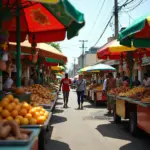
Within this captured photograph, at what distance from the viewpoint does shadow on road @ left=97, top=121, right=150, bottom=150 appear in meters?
7.91

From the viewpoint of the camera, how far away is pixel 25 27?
28.4 feet

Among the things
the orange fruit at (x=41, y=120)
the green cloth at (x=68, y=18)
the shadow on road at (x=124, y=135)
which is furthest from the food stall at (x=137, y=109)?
the orange fruit at (x=41, y=120)

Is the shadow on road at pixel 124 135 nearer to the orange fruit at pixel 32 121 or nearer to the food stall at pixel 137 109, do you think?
the food stall at pixel 137 109

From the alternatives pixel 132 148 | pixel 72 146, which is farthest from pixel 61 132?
pixel 132 148

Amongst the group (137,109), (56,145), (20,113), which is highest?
(20,113)

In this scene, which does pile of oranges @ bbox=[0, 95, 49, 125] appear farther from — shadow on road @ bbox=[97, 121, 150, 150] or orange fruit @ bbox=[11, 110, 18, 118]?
shadow on road @ bbox=[97, 121, 150, 150]

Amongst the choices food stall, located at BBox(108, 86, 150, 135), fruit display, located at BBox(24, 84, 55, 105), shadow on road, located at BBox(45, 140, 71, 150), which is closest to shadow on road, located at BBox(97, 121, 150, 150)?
food stall, located at BBox(108, 86, 150, 135)

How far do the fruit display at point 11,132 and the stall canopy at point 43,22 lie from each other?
2655 mm

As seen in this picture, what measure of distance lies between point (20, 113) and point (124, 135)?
16.5 ft

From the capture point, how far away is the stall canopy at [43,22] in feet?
22.5

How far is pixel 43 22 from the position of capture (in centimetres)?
823

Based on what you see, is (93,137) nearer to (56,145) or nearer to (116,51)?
(56,145)

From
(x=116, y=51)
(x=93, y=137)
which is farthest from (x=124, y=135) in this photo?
(x=116, y=51)

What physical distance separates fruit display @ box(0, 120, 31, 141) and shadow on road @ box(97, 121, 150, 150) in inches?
170
